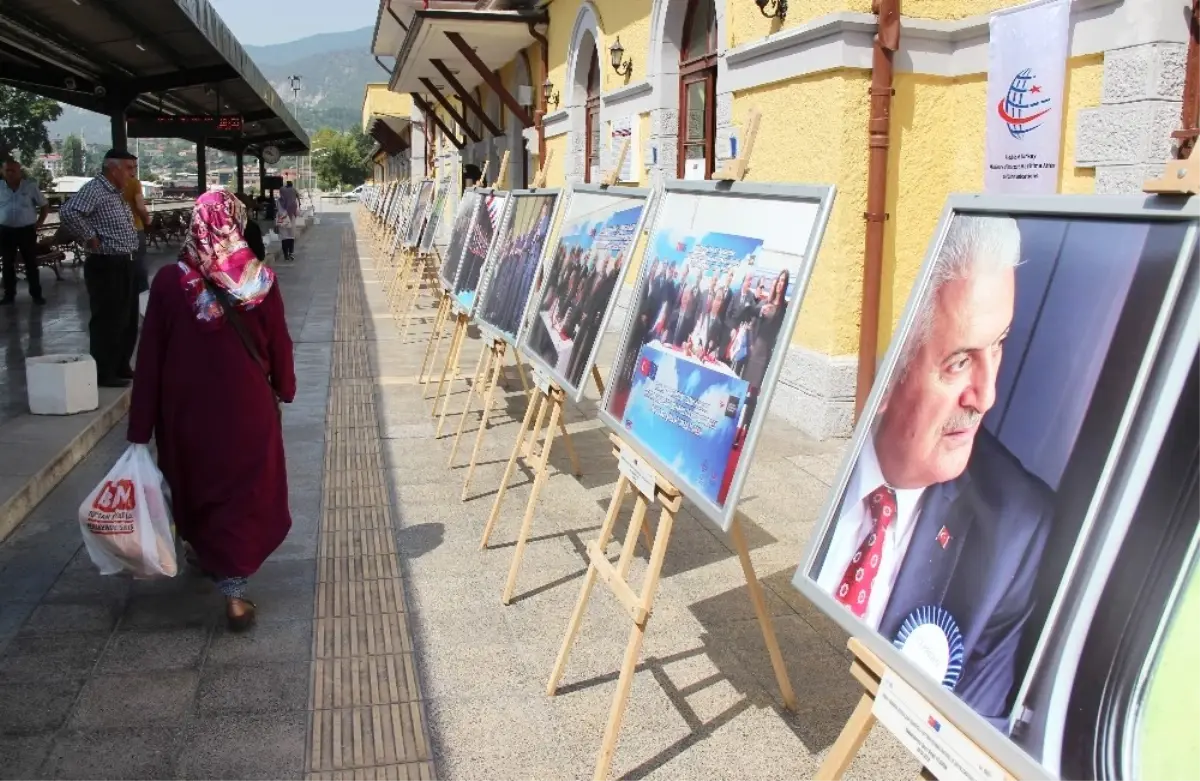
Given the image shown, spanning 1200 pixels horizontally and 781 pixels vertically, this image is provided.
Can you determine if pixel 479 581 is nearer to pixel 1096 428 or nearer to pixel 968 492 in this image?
pixel 968 492

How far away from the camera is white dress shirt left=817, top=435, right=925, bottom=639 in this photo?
6.37 ft

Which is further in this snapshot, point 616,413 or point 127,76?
point 127,76

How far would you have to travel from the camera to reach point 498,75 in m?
18.3

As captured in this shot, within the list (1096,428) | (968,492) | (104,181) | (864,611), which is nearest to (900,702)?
(864,611)


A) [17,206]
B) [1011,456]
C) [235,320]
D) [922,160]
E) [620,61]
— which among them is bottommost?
[17,206]

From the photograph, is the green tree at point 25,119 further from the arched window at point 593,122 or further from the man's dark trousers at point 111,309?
the man's dark trousers at point 111,309

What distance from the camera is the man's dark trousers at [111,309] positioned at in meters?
7.11

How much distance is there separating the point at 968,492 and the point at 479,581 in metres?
2.87

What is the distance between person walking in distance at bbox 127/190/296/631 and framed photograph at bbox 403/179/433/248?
10.2 meters

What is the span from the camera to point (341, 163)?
388ft

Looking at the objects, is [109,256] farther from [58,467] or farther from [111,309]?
[58,467]

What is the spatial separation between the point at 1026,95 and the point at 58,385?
6135 millimetres

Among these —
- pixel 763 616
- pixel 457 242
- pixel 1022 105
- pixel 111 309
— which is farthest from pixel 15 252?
pixel 763 616

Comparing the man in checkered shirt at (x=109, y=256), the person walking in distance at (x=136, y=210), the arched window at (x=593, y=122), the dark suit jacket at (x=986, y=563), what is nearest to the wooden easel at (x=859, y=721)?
the dark suit jacket at (x=986, y=563)
